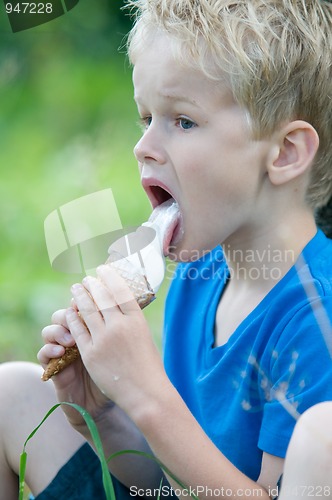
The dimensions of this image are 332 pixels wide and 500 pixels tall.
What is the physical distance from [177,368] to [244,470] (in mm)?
242

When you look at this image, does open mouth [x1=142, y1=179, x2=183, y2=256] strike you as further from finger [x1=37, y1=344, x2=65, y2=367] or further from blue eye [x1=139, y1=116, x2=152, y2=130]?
finger [x1=37, y1=344, x2=65, y2=367]

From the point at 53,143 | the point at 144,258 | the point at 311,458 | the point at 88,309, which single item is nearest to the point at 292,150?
the point at 144,258

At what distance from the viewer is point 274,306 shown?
1.18m

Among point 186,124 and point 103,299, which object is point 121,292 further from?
point 186,124

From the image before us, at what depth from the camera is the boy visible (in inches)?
43.1

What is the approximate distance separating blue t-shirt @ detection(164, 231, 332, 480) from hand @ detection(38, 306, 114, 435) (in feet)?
0.50

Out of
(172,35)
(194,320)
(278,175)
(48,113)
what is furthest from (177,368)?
(48,113)

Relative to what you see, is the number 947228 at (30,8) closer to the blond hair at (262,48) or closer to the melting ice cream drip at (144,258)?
the blond hair at (262,48)

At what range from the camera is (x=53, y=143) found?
281cm

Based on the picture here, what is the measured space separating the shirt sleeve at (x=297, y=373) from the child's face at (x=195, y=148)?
0.21 meters

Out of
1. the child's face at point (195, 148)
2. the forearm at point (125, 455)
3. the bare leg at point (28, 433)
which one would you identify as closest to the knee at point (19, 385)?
the bare leg at point (28, 433)

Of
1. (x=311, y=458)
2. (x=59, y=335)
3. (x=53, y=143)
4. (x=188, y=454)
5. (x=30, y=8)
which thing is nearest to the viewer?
(x=311, y=458)

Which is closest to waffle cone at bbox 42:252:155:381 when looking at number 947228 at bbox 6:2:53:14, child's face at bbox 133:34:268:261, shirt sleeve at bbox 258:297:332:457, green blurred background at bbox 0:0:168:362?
child's face at bbox 133:34:268:261

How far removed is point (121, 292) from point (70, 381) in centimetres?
23
